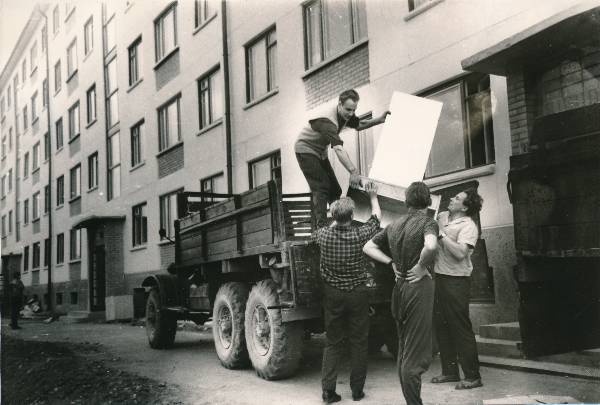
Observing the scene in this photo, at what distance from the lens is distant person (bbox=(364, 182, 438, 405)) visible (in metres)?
4.35

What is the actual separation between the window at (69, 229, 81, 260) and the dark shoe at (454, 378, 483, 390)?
18313 mm

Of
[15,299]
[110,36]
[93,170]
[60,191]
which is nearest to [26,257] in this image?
[15,299]

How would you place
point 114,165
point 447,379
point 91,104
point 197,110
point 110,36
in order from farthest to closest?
1. point 114,165
2. point 91,104
3. point 197,110
4. point 110,36
5. point 447,379

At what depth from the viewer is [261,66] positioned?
13.5 meters

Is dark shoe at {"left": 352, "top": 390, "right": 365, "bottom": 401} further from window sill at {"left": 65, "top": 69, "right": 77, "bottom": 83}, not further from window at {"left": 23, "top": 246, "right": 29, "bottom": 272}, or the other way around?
window at {"left": 23, "top": 246, "right": 29, "bottom": 272}

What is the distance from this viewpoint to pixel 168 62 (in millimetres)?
16438

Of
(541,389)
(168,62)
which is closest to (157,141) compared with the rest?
(168,62)

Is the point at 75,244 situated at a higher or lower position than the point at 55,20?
lower

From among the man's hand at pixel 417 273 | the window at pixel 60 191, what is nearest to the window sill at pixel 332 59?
the man's hand at pixel 417 273

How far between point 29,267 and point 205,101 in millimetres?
7535

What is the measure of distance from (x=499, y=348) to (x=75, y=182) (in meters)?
16.6

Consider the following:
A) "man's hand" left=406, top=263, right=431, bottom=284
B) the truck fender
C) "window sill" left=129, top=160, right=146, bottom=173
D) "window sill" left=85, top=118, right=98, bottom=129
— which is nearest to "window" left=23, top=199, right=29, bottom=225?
"window sill" left=85, top=118, right=98, bottom=129

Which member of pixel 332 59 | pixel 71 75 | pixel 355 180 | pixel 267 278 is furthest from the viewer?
pixel 71 75

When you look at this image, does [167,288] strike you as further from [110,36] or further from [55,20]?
[110,36]
